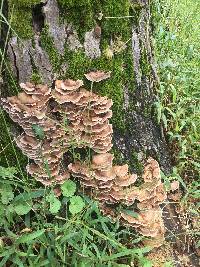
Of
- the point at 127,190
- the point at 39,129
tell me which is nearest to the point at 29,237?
the point at 39,129

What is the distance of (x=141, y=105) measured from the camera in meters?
3.83

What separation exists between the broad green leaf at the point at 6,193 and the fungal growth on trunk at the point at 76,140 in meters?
0.19

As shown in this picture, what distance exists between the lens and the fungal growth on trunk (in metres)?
3.20

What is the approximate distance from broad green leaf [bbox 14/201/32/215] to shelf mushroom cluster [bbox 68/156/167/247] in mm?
409

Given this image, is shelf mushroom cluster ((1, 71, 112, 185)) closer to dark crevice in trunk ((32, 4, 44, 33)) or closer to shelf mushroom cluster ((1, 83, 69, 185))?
shelf mushroom cluster ((1, 83, 69, 185))

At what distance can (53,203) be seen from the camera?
3279mm

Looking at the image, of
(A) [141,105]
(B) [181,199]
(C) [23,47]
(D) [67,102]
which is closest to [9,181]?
(D) [67,102]

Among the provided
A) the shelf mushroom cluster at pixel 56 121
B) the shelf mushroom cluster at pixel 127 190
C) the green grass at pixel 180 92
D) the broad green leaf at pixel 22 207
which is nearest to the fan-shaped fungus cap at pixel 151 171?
the shelf mushroom cluster at pixel 127 190

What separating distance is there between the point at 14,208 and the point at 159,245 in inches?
47.7

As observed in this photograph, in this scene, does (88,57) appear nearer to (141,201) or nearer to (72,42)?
(72,42)

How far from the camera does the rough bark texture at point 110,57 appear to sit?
3.18m

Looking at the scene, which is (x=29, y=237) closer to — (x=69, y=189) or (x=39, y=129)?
(x=69, y=189)

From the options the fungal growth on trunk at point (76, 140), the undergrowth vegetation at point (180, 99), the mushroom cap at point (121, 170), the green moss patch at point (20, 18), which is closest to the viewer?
the green moss patch at point (20, 18)

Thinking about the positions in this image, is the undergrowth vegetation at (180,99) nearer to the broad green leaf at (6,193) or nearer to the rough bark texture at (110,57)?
the rough bark texture at (110,57)
